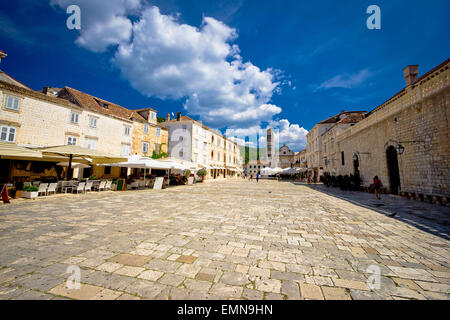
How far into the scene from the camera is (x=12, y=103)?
13281mm

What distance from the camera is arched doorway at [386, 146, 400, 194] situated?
40.6 feet

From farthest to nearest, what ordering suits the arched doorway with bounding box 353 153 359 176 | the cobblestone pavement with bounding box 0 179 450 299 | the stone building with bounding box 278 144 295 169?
the stone building with bounding box 278 144 295 169, the arched doorway with bounding box 353 153 359 176, the cobblestone pavement with bounding box 0 179 450 299

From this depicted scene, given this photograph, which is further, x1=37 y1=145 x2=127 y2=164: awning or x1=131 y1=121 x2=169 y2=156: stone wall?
x1=131 y1=121 x2=169 y2=156: stone wall

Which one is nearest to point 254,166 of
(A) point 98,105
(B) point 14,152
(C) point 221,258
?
(A) point 98,105

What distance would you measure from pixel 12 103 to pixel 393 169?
27882 millimetres

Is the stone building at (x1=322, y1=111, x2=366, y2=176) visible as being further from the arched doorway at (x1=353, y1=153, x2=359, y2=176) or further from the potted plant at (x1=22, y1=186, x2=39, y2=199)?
the potted plant at (x1=22, y1=186, x2=39, y2=199)

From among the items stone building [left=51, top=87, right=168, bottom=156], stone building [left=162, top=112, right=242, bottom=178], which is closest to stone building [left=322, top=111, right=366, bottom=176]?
stone building [left=162, top=112, right=242, bottom=178]

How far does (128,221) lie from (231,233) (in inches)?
124

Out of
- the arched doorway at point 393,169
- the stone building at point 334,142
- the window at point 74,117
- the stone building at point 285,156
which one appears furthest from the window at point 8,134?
the stone building at point 285,156

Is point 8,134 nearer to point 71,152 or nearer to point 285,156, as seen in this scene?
point 71,152

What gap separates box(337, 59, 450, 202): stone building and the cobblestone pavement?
5565 millimetres

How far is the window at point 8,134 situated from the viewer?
12805mm

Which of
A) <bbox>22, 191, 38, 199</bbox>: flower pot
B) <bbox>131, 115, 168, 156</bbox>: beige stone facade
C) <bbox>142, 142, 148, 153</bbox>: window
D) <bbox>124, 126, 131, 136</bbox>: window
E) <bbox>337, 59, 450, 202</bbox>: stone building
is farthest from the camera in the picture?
<bbox>142, 142, 148, 153</bbox>: window

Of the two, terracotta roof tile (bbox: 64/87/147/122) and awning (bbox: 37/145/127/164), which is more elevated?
terracotta roof tile (bbox: 64/87/147/122)
